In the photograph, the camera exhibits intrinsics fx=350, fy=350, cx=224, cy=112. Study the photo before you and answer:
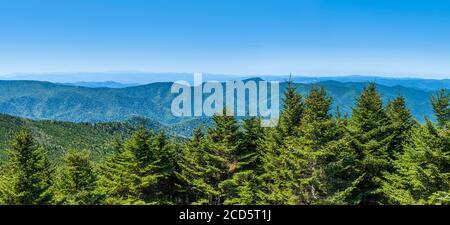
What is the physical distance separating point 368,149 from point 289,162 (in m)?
7.59

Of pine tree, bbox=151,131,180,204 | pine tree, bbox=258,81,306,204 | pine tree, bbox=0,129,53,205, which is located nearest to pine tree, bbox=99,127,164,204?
pine tree, bbox=151,131,180,204

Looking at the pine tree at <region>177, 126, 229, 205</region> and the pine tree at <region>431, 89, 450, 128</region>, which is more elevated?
the pine tree at <region>431, 89, 450, 128</region>

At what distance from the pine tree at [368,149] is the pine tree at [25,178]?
27110 millimetres

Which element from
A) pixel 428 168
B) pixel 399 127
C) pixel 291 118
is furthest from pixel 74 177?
pixel 399 127

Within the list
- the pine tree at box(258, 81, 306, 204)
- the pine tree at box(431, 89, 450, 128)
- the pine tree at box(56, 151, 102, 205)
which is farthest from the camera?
the pine tree at box(56, 151, 102, 205)

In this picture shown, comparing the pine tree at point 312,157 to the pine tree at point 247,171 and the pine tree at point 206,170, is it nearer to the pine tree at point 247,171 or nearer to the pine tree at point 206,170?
the pine tree at point 247,171

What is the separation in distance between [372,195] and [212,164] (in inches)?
585

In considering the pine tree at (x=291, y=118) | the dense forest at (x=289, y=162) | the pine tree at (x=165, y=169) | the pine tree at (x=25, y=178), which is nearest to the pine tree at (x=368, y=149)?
the dense forest at (x=289, y=162)

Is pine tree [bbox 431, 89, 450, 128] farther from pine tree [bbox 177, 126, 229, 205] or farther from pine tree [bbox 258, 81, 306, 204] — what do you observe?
pine tree [bbox 177, 126, 229, 205]

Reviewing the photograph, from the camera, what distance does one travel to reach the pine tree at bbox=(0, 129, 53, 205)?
30.5 metres

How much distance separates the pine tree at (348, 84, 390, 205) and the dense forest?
0.09 m
